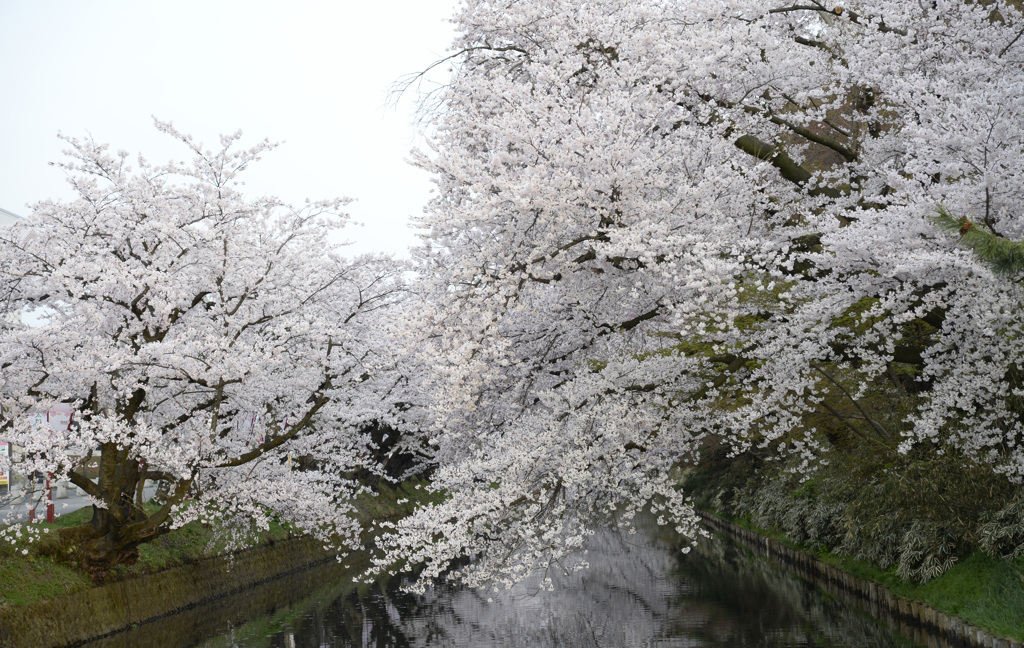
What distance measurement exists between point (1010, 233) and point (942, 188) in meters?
0.77

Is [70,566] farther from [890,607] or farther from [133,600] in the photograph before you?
[890,607]

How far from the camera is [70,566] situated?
15586 millimetres

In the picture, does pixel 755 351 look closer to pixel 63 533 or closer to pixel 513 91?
pixel 513 91

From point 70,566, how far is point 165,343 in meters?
4.70

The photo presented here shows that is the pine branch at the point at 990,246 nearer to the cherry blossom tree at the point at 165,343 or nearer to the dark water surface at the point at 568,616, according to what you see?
the dark water surface at the point at 568,616

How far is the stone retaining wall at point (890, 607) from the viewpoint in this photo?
34.2 ft

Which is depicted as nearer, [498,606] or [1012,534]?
[1012,534]

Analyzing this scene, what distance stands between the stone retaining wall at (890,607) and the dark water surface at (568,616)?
1.24 feet

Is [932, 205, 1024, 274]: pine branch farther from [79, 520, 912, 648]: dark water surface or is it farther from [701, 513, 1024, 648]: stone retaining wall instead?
[79, 520, 912, 648]: dark water surface

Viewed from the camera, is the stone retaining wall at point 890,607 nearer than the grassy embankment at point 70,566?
Yes

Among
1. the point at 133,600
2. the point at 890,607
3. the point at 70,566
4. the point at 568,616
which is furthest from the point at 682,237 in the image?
the point at 133,600

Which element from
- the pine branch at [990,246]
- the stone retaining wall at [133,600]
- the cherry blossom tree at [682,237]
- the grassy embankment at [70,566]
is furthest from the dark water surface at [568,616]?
the pine branch at [990,246]

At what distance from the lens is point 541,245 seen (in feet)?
→ 33.1

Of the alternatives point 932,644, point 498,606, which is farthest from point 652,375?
point 498,606
